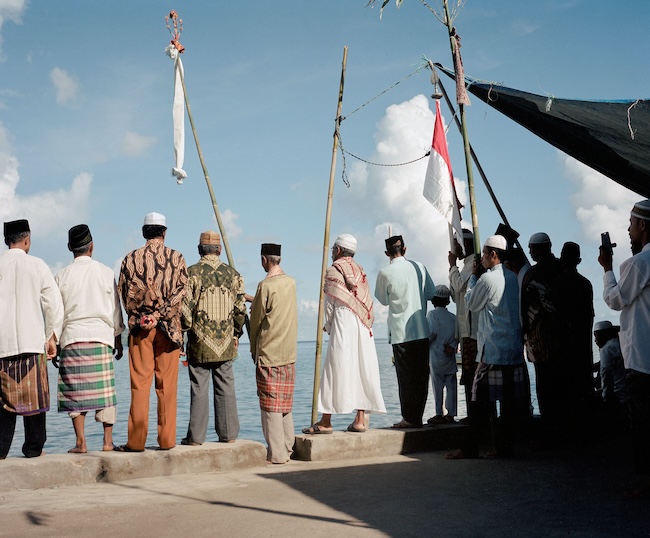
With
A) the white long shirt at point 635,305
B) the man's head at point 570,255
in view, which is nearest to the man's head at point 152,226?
the white long shirt at point 635,305

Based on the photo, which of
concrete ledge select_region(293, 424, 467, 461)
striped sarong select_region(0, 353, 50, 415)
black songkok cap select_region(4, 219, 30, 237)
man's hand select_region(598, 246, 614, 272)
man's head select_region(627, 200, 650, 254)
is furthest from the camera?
concrete ledge select_region(293, 424, 467, 461)

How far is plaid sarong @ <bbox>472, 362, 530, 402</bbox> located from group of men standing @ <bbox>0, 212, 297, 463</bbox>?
1.67m

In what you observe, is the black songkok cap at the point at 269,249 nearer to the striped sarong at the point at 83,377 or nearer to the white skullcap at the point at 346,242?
the white skullcap at the point at 346,242

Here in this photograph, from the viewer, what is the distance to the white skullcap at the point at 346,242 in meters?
7.00

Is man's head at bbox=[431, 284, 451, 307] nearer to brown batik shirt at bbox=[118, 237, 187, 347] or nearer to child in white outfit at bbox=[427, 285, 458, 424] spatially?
child in white outfit at bbox=[427, 285, 458, 424]

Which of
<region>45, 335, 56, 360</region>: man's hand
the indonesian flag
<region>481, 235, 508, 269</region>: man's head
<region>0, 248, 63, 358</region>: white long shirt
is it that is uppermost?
the indonesian flag

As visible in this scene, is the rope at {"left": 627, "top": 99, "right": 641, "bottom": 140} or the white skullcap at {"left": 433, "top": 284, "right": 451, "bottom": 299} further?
the white skullcap at {"left": 433, "top": 284, "right": 451, "bottom": 299}

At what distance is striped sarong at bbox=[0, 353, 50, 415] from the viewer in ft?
18.2

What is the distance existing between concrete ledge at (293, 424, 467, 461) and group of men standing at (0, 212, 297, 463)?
266 mm

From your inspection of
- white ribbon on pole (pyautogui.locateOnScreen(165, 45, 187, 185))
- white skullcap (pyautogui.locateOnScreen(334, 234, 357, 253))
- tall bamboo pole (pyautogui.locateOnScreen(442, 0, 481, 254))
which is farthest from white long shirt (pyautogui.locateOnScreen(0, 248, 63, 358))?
tall bamboo pole (pyautogui.locateOnScreen(442, 0, 481, 254))

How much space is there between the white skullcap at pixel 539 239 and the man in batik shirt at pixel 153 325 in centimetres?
321

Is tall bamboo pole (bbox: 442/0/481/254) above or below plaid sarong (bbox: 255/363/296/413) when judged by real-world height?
above

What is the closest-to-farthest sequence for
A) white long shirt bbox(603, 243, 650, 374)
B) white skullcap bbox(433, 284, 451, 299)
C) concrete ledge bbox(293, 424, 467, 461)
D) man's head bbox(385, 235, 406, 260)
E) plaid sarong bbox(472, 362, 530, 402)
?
1. white long shirt bbox(603, 243, 650, 374)
2. plaid sarong bbox(472, 362, 530, 402)
3. concrete ledge bbox(293, 424, 467, 461)
4. man's head bbox(385, 235, 406, 260)
5. white skullcap bbox(433, 284, 451, 299)

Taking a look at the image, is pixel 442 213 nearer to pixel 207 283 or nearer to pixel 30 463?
pixel 207 283
